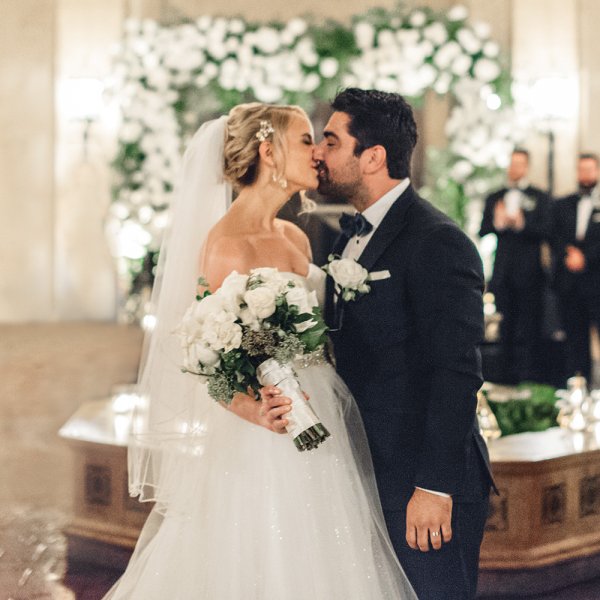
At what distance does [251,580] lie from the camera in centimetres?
291

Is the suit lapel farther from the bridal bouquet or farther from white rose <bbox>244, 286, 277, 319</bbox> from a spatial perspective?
white rose <bbox>244, 286, 277, 319</bbox>

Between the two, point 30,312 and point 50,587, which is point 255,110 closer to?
point 50,587

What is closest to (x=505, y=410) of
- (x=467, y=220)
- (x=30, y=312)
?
(x=467, y=220)

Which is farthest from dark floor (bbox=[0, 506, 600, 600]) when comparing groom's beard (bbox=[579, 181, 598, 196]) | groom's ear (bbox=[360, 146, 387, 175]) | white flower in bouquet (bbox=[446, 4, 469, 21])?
white flower in bouquet (bbox=[446, 4, 469, 21])

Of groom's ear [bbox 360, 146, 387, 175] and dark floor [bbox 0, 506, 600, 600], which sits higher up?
groom's ear [bbox 360, 146, 387, 175]

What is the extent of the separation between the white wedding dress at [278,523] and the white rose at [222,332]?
0.38 m

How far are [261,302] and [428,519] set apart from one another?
689 mm

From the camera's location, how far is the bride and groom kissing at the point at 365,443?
271cm

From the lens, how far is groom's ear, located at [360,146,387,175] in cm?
289

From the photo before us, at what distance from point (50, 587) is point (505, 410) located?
2623mm

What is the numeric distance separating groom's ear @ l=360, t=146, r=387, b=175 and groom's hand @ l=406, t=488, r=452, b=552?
860 mm

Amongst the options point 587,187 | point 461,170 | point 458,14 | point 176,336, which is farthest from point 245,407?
point 458,14

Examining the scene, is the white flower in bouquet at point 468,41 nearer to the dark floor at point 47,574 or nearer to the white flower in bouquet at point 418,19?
the white flower in bouquet at point 418,19

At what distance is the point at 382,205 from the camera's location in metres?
2.94
